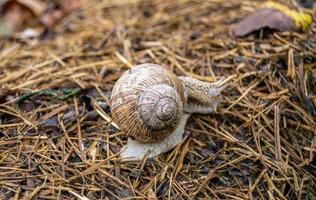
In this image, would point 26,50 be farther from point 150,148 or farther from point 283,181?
point 283,181

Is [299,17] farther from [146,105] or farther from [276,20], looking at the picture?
[146,105]

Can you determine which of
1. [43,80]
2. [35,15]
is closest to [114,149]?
[43,80]

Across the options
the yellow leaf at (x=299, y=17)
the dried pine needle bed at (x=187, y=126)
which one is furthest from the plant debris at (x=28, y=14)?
the yellow leaf at (x=299, y=17)

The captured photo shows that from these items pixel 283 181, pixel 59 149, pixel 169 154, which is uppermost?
pixel 59 149

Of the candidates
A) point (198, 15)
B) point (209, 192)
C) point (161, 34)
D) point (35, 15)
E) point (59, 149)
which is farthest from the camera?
point (35, 15)

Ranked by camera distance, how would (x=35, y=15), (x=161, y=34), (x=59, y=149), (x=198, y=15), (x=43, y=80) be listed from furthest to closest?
(x=35, y=15) → (x=198, y=15) → (x=161, y=34) → (x=43, y=80) → (x=59, y=149)

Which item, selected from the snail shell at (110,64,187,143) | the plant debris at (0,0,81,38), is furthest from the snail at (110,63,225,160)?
the plant debris at (0,0,81,38)
